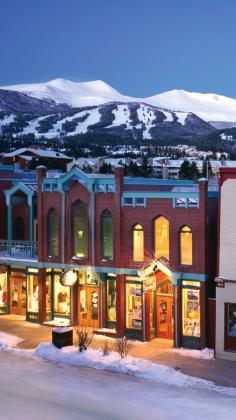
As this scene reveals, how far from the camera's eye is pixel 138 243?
28.5 metres

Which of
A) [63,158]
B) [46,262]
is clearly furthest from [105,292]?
[63,158]

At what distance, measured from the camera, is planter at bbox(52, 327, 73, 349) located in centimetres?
2578

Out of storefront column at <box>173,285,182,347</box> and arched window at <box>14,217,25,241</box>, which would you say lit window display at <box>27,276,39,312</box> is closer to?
arched window at <box>14,217,25,241</box>

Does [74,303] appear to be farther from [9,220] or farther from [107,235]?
[9,220]

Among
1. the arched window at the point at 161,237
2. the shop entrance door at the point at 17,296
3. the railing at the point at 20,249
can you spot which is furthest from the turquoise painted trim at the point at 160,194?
the shop entrance door at the point at 17,296

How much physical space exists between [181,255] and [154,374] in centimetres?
623

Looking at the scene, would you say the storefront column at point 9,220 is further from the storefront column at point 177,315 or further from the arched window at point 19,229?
the storefront column at point 177,315

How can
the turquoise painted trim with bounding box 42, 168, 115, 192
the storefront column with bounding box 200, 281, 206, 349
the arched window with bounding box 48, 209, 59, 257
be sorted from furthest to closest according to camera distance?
the arched window with bounding box 48, 209, 59, 257
the turquoise painted trim with bounding box 42, 168, 115, 192
the storefront column with bounding box 200, 281, 206, 349

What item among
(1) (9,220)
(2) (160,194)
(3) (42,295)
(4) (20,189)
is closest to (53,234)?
(3) (42,295)

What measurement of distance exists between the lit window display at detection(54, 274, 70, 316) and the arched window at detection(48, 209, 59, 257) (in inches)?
48.7

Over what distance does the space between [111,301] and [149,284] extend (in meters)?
2.87

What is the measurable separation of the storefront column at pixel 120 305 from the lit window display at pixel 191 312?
3.01 metres

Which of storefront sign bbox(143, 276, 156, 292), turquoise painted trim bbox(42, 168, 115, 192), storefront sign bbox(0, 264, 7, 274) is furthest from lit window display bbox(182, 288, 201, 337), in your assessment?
storefront sign bbox(0, 264, 7, 274)

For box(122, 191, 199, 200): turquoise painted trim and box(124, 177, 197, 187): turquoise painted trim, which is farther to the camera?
box(124, 177, 197, 187): turquoise painted trim
